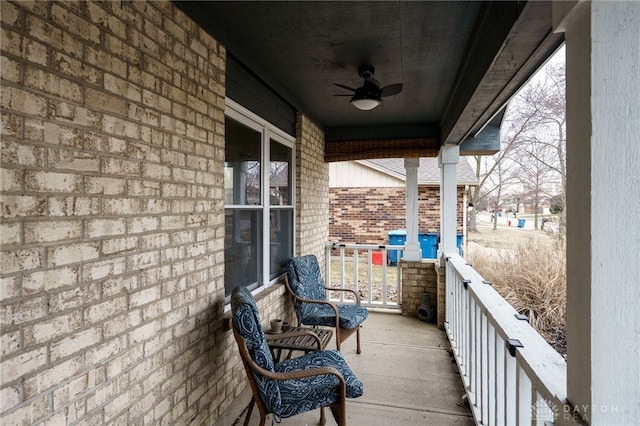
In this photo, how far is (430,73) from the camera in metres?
3.13

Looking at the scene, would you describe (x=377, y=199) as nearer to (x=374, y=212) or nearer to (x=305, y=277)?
(x=374, y=212)

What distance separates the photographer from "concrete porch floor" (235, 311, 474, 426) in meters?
2.56

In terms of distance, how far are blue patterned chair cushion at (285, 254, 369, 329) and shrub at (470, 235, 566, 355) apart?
5.02 ft

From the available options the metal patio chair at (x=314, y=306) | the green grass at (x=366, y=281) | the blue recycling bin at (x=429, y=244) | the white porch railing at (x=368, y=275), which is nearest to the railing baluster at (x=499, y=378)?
the metal patio chair at (x=314, y=306)

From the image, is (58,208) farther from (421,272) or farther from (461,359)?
(421,272)

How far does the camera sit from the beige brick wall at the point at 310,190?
4.26m

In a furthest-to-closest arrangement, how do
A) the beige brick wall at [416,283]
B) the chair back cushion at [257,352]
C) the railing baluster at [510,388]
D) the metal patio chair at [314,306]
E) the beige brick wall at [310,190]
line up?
the beige brick wall at [416,283] < the beige brick wall at [310,190] < the metal patio chair at [314,306] < the chair back cushion at [257,352] < the railing baluster at [510,388]

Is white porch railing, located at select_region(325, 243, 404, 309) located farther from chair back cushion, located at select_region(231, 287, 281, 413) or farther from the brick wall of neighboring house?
chair back cushion, located at select_region(231, 287, 281, 413)

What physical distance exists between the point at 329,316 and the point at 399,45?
2510mm

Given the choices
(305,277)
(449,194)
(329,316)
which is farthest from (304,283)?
(449,194)

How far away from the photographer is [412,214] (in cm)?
518

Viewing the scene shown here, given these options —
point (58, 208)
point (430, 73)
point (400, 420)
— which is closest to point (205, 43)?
point (58, 208)

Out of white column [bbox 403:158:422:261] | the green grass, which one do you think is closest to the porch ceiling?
white column [bbox 403:158:422:261]

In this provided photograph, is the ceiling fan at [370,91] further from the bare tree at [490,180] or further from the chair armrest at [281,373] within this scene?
the bare tree at [490,180]
